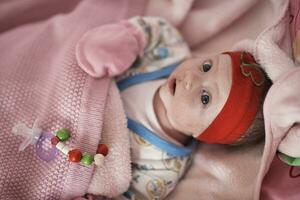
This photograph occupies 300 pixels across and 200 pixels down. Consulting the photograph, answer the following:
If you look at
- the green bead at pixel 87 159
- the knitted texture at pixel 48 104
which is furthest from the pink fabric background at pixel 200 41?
the green bead at pixel 87 159

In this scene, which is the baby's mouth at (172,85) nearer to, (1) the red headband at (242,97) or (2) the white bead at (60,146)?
(1) the red headband at (242,97)

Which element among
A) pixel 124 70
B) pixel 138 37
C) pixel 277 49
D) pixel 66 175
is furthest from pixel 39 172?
pixel 277 49

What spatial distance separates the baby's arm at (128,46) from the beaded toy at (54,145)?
19cm

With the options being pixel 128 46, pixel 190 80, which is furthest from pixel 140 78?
pixel 190 80

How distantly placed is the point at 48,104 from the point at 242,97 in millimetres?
447

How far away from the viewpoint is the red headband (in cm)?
92

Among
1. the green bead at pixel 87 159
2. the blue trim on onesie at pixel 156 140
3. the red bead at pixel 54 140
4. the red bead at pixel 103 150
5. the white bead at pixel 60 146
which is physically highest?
the red bead at pixel 54 140

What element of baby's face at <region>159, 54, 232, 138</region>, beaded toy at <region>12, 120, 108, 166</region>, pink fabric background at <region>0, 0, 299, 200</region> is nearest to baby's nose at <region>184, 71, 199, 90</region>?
baby's face at <region>159, 54, 232, 138</region>

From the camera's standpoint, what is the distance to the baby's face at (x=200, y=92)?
94cm

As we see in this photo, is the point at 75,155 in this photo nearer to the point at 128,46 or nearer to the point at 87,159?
the point at 87,159

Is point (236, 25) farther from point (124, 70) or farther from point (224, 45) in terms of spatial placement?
point (124, 70)

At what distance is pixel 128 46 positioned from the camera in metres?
1.09

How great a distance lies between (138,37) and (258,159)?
17.5 inches

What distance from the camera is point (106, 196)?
38.7 inches
